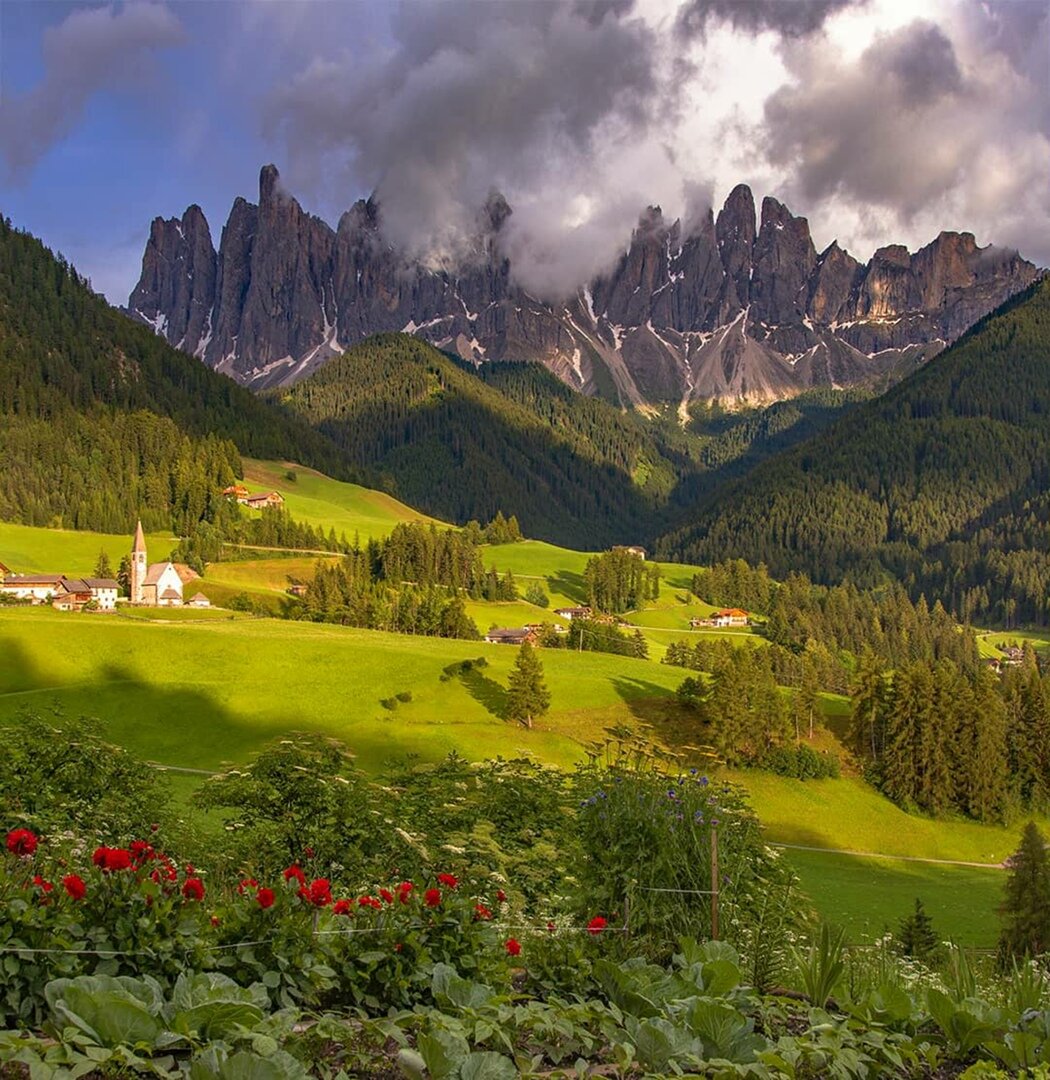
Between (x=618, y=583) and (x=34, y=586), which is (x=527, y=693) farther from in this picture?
(x=618, y=583)

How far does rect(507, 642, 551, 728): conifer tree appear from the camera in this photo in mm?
66375

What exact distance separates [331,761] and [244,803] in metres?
2.51

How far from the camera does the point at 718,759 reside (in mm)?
64438

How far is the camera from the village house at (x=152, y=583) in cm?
11662

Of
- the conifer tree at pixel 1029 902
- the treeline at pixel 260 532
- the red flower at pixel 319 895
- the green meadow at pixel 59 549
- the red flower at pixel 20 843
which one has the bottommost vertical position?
the conifer tree at pixel 1029 902

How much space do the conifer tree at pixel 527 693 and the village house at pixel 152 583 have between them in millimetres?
63835

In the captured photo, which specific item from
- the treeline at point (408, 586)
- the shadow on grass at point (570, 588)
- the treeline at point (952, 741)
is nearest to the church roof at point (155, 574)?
the treeline at point (408, 586)

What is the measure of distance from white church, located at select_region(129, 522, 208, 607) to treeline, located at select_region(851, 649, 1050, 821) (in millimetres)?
82638

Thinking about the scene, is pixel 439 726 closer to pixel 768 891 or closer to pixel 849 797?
pixel 849 797

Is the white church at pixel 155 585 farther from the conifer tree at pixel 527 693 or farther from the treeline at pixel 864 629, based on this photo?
the treeline at pixel 864 629

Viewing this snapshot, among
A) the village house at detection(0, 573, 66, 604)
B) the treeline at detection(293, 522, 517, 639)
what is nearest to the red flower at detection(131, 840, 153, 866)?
the treeline at detection(293, 522, 517, 639)

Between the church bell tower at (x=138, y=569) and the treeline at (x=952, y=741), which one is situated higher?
the church bell tower at (x=138, y=569)

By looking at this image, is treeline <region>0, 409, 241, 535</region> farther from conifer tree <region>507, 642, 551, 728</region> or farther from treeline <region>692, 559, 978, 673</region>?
conifer tree <region>507, 642, 551, 728</region>

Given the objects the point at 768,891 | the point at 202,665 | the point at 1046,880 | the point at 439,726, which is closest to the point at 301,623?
the point at 202,665
